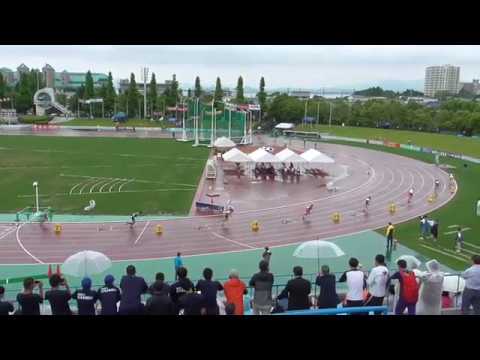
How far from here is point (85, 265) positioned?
36.3 feet

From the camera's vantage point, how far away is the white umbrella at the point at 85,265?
11.0m

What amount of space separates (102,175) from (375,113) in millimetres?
55103

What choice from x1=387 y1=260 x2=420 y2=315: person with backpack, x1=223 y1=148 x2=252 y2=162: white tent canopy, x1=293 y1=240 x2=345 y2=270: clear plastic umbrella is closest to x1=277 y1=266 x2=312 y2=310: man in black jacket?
x1=387 y1=260 x2=420 y2=315: person with backpack

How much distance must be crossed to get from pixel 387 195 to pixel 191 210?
38.1 feet

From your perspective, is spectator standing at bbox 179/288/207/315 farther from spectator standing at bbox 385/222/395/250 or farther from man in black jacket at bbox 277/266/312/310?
spectator standing at bbox 385/222/395/250

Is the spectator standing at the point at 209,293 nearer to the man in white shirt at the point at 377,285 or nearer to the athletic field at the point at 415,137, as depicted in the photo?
the man in white shirt at the point at 377,285

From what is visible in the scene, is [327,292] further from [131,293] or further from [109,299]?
[109,299]

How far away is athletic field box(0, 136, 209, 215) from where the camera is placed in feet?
82.6

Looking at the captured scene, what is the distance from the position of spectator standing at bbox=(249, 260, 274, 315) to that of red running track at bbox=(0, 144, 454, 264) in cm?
1100

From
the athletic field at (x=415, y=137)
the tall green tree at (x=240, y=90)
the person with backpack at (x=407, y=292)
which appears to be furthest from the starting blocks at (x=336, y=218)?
the tall green tree at (x=240, y=90)

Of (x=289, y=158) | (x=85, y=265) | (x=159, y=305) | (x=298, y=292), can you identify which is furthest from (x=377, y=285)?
(x=289, y=158)

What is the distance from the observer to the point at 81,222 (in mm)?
21688
